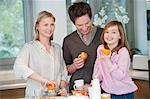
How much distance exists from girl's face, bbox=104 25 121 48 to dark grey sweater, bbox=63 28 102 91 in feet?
0.88

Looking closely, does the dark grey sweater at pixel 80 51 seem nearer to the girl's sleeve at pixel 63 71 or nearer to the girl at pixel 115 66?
the girl's sleeve at pixel 63 71

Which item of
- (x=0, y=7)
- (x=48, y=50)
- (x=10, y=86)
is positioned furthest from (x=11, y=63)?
(x=48, y=50)

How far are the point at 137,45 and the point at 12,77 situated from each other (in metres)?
1.55

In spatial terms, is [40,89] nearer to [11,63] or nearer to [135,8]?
[11,63]

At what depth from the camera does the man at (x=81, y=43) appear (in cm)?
204

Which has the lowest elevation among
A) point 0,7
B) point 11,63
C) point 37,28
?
point 11,63

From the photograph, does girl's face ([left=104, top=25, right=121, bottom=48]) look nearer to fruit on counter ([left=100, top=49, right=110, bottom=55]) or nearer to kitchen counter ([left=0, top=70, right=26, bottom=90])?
fruit on counter ([left=100, top=49, right=110, bottom=55])

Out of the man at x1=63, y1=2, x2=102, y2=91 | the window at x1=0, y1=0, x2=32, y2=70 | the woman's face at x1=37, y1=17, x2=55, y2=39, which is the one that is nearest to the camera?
the woman's face at x1=37, y1=17, x2=55, y2=39

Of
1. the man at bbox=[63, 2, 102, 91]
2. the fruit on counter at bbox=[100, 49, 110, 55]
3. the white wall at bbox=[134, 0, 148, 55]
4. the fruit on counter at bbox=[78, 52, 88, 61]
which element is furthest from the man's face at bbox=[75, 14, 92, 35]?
the white wall at bbox=[134, 0, 148, 55]

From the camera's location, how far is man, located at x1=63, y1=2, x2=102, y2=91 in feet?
6.68

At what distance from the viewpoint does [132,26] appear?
3668 mm

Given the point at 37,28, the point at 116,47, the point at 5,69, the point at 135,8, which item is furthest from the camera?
the point at 135,8

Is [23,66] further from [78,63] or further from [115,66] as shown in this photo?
[115,66]

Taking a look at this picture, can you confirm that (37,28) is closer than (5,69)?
Yes
